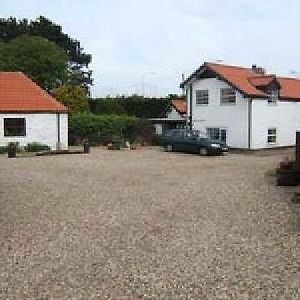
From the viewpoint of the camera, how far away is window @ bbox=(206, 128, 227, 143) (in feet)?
121

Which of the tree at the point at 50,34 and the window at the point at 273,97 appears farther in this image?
the tree at the point at 50,34

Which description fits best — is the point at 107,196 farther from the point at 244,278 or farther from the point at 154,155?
the point at 154,155

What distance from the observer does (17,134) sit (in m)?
34.4

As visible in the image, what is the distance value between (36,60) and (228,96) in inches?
918

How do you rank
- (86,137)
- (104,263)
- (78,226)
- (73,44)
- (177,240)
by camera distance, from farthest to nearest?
(73,44) → (86,137) → (78,226) → (177,240) → (104,263)

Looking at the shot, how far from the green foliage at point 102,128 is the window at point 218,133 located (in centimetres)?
490

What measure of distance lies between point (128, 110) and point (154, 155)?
19.9 m

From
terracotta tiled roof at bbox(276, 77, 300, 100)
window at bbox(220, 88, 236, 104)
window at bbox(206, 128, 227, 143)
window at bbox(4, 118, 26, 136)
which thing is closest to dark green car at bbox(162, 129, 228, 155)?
window at bbox(206, 128, 227, 143)

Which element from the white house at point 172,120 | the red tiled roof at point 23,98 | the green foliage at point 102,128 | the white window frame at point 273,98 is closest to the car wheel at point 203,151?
the white window frame at point 273,98

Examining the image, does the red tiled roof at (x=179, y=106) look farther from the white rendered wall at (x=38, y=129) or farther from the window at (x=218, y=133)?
the white rendered wall at (x=38, y=129)

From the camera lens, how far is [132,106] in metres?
50.4

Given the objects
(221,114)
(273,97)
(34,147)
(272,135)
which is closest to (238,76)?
(273,97)

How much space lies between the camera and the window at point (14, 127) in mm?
34219

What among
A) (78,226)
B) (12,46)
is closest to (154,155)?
(78,226)
